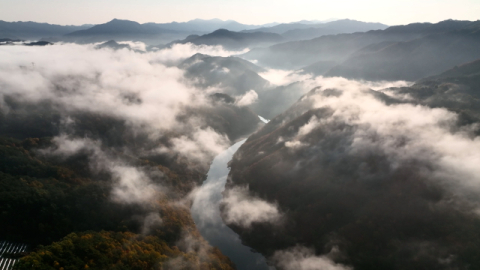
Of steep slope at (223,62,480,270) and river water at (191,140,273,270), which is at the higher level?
steep slope at (223,62,480,270)

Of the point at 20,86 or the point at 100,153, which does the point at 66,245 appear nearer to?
the point at 100,153

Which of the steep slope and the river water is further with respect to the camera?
the river water

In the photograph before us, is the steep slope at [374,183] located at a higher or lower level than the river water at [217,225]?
higher

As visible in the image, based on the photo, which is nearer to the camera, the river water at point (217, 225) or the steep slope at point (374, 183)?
the steep slope at point (374, 183)
